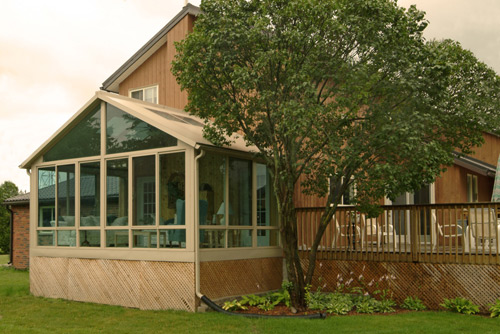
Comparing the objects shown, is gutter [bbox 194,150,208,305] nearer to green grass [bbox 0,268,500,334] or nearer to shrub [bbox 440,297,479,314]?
green grass [bbox 0,268,500,334]

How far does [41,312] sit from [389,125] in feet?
23.9

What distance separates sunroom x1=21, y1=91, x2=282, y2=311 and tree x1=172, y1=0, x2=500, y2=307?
1.04 m

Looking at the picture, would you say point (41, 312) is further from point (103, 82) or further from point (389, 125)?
point (103, 82)

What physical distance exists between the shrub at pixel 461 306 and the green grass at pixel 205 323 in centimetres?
23

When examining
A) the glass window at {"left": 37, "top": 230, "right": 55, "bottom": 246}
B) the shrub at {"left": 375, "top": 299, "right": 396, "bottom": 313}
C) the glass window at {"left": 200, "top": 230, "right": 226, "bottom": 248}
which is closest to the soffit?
the shrub at {"left": 375, "top": 299, "right": 396, "bottom": 313}

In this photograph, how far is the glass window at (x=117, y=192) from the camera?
11.1m

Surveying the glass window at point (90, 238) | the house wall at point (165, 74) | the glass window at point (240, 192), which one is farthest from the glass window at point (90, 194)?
the house wall at point (165, 74)

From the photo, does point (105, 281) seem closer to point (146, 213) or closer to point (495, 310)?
point (146, 213)

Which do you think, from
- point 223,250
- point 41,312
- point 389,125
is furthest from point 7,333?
point 389,125

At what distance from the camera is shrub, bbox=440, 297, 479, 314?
30.9ft

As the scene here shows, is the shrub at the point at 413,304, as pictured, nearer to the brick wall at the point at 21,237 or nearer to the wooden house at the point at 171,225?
the wooden house at the point at 171,225

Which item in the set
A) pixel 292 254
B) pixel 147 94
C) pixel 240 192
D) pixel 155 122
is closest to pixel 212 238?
pixel 240 192

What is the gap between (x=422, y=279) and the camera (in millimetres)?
10188

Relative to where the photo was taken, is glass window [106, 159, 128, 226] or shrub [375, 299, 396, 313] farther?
glass window [106, 159, 128, 226]
